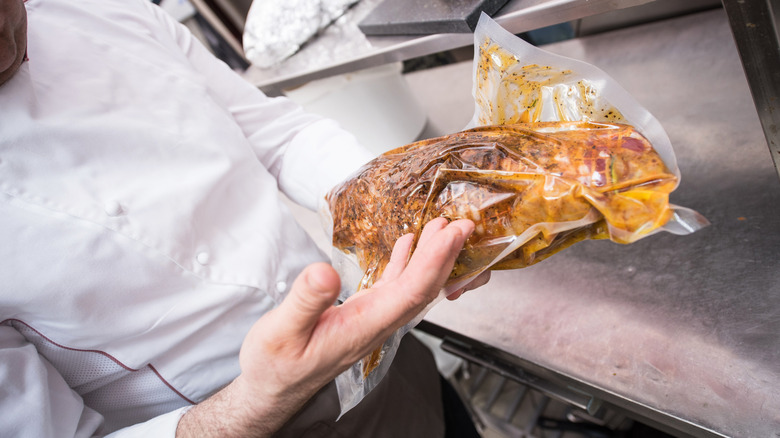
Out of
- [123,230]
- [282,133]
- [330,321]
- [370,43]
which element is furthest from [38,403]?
[370,43]

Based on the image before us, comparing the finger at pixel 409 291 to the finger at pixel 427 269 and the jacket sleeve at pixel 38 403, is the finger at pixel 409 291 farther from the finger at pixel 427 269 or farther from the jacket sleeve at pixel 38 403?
the jacket sleeve at pixel 38 403

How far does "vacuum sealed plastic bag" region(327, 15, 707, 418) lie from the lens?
471 mm

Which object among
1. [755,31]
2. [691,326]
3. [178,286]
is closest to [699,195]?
[691,326]

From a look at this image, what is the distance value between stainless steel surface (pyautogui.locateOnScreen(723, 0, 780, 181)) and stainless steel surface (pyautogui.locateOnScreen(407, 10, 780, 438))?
29 cm

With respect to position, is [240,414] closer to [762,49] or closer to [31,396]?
[31,396]

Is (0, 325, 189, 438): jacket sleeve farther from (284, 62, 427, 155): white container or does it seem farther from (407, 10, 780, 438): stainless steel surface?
(284, 62, 427, 155): white container

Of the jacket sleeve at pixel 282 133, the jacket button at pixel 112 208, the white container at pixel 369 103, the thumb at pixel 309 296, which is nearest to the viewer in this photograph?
the thumb at pixel 309 296

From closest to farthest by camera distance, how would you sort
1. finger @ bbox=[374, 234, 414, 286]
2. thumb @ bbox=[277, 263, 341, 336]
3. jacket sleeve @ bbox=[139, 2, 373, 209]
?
thumb @ bbox=[277, 263, 341, 336]
finger @ bbox=[374, 234, 414, 286]
jacket sleeve @ bbox=[139, 2, 373, 209]

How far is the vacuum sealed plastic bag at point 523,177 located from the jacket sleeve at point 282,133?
0.59ft

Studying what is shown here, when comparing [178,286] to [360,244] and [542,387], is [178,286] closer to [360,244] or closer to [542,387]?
[360,244]

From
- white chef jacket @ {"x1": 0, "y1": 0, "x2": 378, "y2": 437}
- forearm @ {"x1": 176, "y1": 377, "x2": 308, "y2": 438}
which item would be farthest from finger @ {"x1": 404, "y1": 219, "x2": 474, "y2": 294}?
white chef jacket @ {"x1": 0, "y1": 0, "x2": 378, "y2": 437}

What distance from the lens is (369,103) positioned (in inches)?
50.9

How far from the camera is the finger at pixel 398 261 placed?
20.1 inches

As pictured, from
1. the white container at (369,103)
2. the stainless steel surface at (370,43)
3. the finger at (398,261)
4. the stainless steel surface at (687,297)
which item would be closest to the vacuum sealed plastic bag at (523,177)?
the finger at (398,261)
